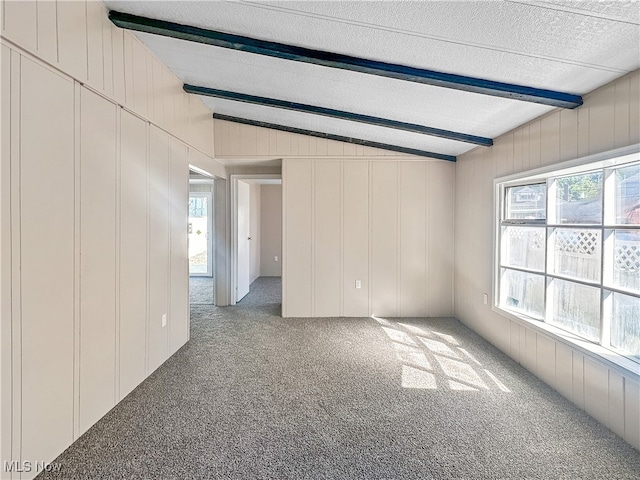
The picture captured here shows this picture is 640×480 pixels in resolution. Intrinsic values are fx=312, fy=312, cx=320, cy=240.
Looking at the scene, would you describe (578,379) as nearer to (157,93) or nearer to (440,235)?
(440,235)

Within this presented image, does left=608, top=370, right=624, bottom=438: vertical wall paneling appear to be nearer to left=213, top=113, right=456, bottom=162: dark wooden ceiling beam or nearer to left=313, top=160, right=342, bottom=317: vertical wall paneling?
left=313, top=160, right=342, bottom=317: vertical wall paneling

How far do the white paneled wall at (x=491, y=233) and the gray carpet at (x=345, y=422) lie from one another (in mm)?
148

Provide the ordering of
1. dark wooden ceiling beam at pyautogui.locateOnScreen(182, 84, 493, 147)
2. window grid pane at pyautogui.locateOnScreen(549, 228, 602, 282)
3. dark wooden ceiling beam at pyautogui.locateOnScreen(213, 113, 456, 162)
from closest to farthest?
window grid pane at pyautogui.locateOnScreen(549, 228, 602, 282)
dark wooden ceiling beam at pyautogui.locateOnScreen(182, 84, 493, 147)
dark wooden ceiling beam at pyautogui.locateOnScreen(213, 113, 456, 162)

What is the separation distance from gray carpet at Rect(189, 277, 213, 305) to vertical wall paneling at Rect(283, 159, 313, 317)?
1.66 metres

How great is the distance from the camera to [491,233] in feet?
11.4

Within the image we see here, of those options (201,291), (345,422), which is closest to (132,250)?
(345,422)

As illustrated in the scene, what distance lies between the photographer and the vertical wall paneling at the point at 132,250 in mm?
2305

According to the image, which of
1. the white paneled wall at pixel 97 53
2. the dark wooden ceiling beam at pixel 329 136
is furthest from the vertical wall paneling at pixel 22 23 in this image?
the dark wooden ceiling beam at pixel 329 136

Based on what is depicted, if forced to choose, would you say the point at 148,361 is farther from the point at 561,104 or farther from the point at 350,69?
the point at 561,104

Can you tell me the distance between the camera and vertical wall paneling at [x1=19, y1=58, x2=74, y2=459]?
153cm

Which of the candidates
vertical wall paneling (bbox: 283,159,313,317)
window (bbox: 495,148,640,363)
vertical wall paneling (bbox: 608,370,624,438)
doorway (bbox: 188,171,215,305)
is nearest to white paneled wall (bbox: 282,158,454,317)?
vertical wall paneling (bbox: 283,159,313,317)

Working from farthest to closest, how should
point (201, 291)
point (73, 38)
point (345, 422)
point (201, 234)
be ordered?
point (201, 234)
point (201, 291)
point (345, 422)
point (73, 38)

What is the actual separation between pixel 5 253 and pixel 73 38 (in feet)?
4.19

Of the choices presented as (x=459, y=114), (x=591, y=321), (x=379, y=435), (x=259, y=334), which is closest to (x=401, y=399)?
(x=379, y=435)
